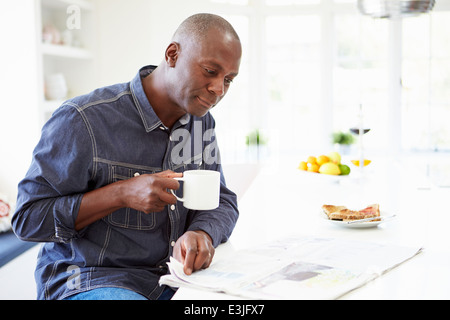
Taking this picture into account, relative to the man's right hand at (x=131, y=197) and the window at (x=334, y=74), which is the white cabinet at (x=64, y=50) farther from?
the man's right hand at (x=131, y=197)

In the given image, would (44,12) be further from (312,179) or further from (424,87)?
(424,87)

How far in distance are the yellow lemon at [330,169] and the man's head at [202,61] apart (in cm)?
123

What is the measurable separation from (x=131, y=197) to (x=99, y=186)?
18 cm

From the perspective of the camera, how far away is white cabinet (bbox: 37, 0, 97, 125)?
3.42 m

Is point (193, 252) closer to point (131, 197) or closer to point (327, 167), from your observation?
point (131, 197)

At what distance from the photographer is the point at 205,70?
130 cm

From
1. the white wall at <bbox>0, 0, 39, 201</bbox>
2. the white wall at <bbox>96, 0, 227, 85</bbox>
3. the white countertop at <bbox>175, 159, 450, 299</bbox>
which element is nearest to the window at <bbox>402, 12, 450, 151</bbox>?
the white wall at <bbox>96, 0, 227, 85</bbox>

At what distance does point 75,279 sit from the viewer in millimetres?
1284

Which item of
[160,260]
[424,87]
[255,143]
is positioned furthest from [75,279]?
[424,87]

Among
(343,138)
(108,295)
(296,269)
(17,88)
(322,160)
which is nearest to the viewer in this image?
(296,269)

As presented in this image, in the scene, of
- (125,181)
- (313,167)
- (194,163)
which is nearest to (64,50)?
(313,167)

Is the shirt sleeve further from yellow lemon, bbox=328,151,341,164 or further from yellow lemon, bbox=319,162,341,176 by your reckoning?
yellow lemon, bbox=328,151,341,164

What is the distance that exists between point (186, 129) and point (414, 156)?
4315 mm

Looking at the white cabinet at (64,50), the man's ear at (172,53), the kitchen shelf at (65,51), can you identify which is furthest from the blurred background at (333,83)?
the man's ear at (172,53)
